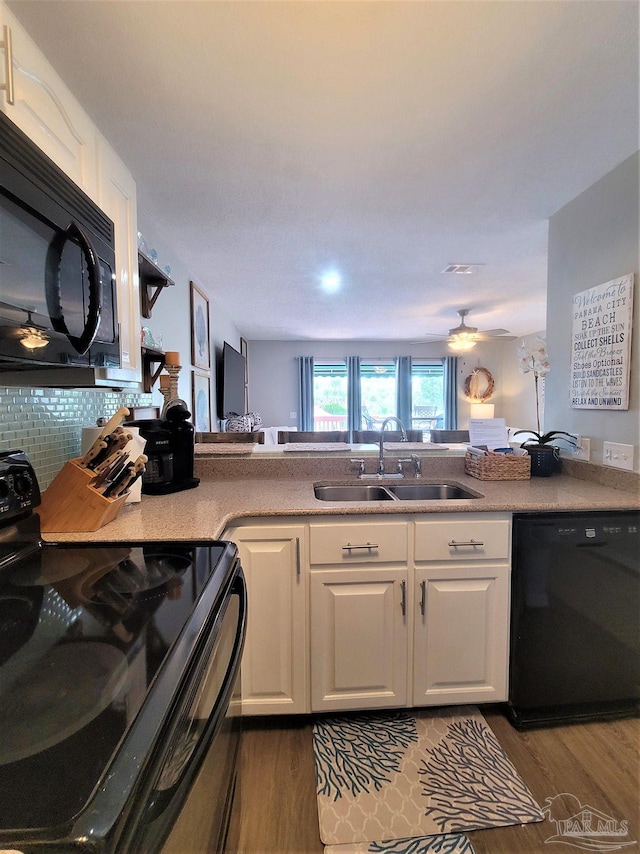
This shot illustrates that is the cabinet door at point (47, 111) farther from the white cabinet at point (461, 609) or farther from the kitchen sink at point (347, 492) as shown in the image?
the white cabinet at point (461, 609)

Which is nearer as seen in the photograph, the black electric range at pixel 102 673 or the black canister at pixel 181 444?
the black electric range at pixel 102 673

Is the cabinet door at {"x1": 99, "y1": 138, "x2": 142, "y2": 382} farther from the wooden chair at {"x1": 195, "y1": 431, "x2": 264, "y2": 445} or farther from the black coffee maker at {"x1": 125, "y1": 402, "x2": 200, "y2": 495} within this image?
the wooden chair at {"x1": 195, "y1": 431, "x2": 264, "y2": 445}

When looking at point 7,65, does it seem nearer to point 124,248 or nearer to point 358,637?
point 124,248

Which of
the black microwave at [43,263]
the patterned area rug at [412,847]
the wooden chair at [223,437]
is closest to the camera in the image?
the black microwave at [43,263]

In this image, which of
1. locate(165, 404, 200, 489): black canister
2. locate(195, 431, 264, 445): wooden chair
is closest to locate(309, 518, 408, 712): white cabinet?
locate(165, 404, 200, 489): black canister

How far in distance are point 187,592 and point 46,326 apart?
626 mm

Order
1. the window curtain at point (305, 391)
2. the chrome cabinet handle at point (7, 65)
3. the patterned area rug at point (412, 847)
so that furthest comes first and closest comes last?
the window curtain at point (305, 391), the patterned area rug at point (412, 847), the chrome cabinet handle at point (7, 65)

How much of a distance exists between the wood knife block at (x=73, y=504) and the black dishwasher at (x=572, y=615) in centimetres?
152

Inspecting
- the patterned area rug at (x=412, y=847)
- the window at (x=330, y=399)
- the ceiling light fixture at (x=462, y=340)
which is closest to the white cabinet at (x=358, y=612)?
the patterned area rug at (x=412, y=847)

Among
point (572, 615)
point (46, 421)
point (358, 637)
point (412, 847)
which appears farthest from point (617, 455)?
point (46, 421)

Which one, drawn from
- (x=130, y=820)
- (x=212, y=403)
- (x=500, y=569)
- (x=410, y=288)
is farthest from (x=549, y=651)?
(x=212, y=403)

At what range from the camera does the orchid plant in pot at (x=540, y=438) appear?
203cm

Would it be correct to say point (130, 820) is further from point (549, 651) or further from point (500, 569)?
point (549, 651)

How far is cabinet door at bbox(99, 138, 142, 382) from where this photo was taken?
4.46 feet
